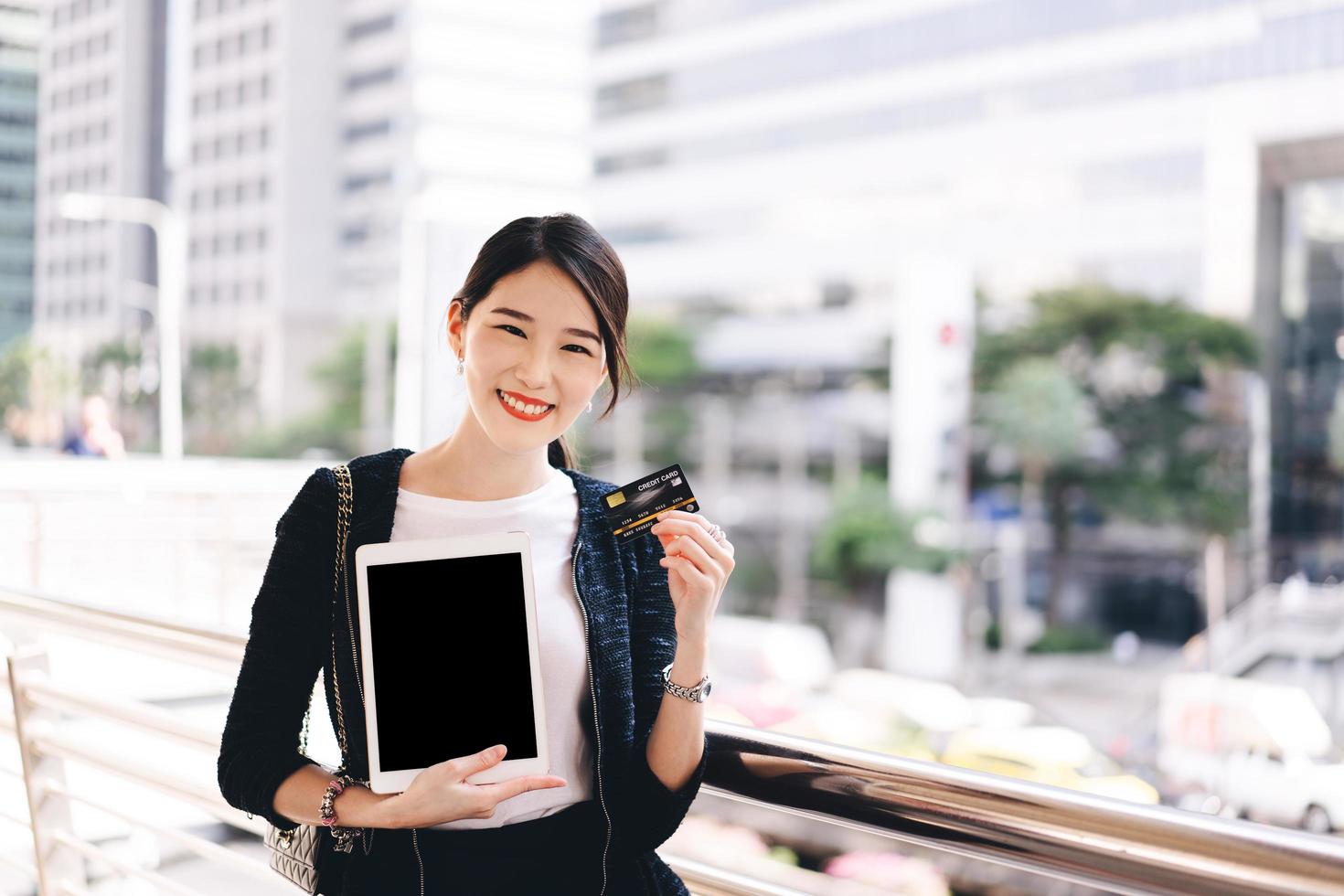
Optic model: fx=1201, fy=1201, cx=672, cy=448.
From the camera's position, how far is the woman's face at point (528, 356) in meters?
0.86

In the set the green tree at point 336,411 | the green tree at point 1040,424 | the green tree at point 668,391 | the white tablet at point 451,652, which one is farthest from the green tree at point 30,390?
the green tree at point 668,391

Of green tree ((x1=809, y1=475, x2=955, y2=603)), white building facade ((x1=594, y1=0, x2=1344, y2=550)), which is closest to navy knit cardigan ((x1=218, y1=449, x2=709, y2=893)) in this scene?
white building facade ((x1=594, y1=0, x2=1344, y2=550))

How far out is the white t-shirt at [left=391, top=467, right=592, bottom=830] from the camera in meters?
0.87

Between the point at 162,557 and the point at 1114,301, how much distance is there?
1875 centimetres

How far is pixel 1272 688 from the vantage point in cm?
1292

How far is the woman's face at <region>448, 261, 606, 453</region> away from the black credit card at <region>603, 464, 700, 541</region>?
0.29 feet

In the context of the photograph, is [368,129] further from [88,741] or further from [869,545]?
[88,741]

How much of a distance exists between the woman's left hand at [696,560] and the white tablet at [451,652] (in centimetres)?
10

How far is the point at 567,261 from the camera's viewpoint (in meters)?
0.87

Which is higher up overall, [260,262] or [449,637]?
[260,262]

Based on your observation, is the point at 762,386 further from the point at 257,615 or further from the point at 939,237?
the point at 257,615

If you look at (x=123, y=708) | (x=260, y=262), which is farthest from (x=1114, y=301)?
(x=123, y=708)

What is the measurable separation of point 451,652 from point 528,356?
0.72ft

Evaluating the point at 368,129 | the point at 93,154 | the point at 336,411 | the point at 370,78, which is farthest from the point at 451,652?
the point at 370,78
